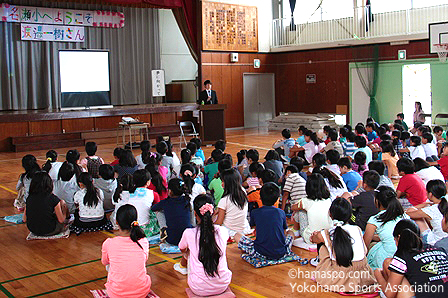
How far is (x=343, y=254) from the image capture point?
12.6 feet

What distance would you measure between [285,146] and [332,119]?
8.29 m

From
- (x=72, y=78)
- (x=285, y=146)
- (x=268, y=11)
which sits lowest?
(x=285, y=146)

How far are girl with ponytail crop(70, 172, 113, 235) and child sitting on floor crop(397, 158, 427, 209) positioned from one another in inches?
128

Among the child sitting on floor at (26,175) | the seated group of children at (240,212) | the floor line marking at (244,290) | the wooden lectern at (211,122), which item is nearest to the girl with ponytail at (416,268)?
the seated group of children at (240,212)

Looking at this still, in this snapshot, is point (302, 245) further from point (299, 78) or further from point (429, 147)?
point (299, 78)

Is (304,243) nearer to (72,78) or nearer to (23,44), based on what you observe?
(72,78)

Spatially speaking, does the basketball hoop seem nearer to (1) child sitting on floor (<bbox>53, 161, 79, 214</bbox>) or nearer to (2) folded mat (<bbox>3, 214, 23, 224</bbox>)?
(1) child sitting on floor (<bbox>53, 161, 79, 214</bbox>)

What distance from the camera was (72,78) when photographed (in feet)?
48.4

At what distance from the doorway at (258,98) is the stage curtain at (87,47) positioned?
10.1 feet

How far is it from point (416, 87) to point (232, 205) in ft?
38.2

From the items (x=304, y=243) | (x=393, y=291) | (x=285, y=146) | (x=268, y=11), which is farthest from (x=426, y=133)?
(x=268, y=11)

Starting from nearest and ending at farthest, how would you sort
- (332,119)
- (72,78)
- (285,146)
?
1. (285,146)
2. (72,78)
3. (332,119)

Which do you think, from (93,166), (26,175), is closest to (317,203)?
(93,166)

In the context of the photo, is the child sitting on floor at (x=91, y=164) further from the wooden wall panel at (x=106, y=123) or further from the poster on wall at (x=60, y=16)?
the poster on wall at (x=60, y=16)
